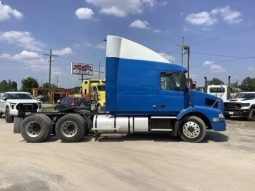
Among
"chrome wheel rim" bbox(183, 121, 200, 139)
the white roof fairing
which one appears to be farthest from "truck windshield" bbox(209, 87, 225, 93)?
the white roof fairing

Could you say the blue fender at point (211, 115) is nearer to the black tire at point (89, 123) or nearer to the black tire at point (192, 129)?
the black tire at point (192, 129)

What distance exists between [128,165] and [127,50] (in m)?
5.56

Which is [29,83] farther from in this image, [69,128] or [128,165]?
[128,165]

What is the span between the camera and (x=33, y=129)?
45.3ft

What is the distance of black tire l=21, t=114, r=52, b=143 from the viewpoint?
13.6m

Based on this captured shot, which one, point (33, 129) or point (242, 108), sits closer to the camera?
point (33, 129)

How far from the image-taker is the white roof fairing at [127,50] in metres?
13.7

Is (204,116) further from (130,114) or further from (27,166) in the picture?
(27,166)

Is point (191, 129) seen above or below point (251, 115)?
below

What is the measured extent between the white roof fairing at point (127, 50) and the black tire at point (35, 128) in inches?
132

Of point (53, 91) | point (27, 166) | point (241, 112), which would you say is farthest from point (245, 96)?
point (53, 91)

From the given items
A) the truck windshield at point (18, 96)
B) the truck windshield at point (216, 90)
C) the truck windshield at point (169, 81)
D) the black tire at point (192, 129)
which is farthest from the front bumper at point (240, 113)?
the truck windshield at point (18, 96)

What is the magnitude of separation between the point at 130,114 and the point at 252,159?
16.4 feet

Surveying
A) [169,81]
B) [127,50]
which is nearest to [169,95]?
[169,81]
